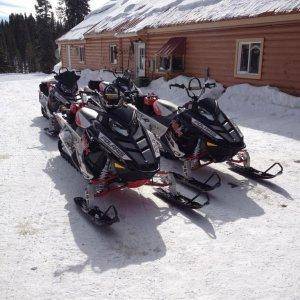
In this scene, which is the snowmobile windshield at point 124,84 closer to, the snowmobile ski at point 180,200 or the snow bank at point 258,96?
the snowmobile ski at point 180,200

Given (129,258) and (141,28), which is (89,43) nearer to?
(141,28)

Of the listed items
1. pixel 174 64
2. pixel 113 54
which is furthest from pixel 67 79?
pixel 113 54

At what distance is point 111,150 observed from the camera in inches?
158

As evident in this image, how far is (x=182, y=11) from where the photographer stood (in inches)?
557

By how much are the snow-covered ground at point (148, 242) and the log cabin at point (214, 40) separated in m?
5.26

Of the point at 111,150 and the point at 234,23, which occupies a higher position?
the point at 234,23

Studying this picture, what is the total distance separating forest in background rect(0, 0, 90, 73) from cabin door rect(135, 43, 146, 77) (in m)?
28.2

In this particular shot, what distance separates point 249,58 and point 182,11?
170 inches

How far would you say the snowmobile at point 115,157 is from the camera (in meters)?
3.97

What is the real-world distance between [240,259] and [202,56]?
10.8 metres

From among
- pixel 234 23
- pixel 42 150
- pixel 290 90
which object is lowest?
pixel 42 150

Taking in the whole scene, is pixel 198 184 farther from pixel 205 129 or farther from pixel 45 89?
pixel 45 89

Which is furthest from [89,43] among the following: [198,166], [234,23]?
[198,166]

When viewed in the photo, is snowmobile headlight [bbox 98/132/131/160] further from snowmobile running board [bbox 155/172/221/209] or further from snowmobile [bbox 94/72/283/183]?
snowmobile [bbox 94/72/283/183]
